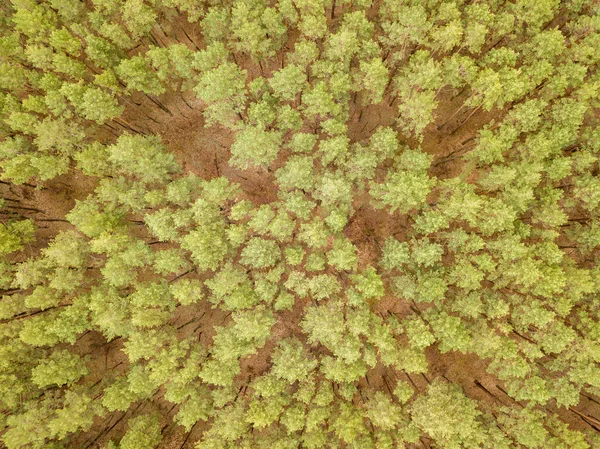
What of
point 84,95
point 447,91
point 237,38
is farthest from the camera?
point 447,91

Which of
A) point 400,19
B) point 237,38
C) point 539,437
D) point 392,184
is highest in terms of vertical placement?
point 237,38

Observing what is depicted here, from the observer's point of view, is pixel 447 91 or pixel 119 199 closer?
pixel 119 199

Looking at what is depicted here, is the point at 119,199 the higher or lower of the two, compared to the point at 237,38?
lower

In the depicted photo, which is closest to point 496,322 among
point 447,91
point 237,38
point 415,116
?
point 415,116

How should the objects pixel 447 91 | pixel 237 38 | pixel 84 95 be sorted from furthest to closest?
pixel 447 91
pixel 237 38
pixel 84 95

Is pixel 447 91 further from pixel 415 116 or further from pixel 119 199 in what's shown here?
pixel 119 199

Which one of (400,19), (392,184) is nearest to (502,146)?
(392,184)

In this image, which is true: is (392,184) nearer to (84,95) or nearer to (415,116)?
(415,116)
